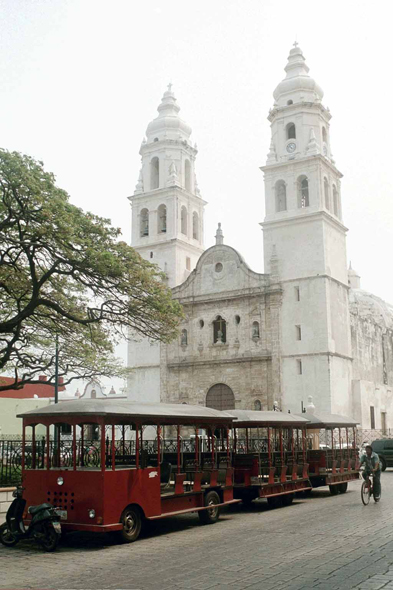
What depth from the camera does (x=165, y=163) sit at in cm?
4328

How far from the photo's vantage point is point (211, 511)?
1284cm

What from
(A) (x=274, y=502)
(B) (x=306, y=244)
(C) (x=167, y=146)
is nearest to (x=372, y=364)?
(B) (x=306, y=244)

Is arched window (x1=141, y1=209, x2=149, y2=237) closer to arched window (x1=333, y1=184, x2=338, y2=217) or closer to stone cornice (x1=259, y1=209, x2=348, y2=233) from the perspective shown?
stone cornice (x1=259, y1=209, x2=348, y2=233)

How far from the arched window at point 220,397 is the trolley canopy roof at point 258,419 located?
68.0 ft

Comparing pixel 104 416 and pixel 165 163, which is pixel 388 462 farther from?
pixel 165 163

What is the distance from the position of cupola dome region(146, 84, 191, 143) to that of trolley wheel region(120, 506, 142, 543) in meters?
35.7

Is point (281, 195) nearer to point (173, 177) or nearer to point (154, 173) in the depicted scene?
point (173, 177)

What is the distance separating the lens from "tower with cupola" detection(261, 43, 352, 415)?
34.9m

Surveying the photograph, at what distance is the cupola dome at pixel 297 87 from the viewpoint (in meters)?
39.9

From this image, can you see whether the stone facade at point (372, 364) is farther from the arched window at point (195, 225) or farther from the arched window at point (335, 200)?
the arched window at point (195, 225)

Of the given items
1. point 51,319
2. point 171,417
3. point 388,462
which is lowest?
point 388,462

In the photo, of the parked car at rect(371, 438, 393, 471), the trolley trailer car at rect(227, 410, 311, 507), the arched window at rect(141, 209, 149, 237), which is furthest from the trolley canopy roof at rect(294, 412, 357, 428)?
the arched window at rect(141, 209, 149, 237)

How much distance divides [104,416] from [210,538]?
8.93 feet

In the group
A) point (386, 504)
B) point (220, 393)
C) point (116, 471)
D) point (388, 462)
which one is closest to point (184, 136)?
point (220, 393)
